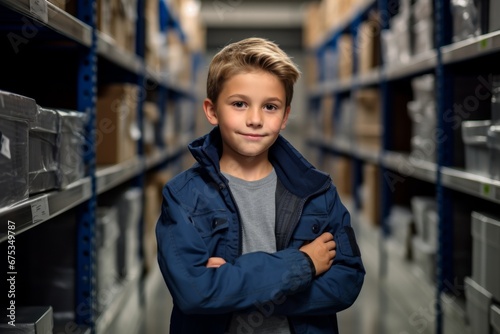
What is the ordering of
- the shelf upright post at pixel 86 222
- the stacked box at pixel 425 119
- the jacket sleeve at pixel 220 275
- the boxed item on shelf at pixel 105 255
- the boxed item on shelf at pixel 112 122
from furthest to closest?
the stacked box at pixel 425 119 < the boxed item on shelf at pixel 112 122 < the boxed item on shelf at pixel 105 255 < the shelf upright post at pixel 86 222 < the jacket sleeve at pixel 220 275

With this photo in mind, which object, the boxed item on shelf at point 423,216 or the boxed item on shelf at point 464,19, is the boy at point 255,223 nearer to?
the boxed item on shelf at point 464,19

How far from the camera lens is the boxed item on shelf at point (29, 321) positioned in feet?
4.45

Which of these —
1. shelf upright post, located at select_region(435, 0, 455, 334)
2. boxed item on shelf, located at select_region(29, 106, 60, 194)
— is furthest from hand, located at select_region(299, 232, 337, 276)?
shelf upright post, located at select_region(435, 0, 455, 334)

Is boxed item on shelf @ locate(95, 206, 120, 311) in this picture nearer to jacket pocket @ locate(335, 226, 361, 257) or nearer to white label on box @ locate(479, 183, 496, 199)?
jacket pocket @ locate(335, 226, 361, 257)

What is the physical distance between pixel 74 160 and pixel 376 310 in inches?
67.2

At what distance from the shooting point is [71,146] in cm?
175

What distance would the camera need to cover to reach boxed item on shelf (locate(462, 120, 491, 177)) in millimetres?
1955

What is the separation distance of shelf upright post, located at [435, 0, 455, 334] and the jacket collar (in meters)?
1.22

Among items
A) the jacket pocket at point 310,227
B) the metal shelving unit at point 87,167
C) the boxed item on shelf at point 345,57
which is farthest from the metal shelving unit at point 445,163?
the boxed item on shelf at point 345,57

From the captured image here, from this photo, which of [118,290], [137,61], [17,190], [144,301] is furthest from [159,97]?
[17,190]

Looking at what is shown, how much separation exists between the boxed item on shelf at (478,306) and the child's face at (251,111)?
41.5 inches

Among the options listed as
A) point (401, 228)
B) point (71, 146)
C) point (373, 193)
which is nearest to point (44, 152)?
point (71, 146)

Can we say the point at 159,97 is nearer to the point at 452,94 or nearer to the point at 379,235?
the point at 379,235

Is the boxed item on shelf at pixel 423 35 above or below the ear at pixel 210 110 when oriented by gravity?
above
